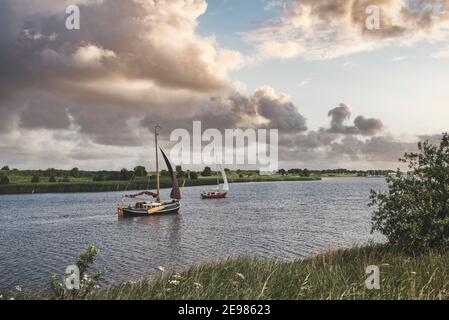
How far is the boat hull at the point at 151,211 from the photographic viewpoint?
7738 centimetres

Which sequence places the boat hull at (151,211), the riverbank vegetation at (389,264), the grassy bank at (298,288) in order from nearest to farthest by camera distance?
the grassy bank at (298,288)
the riverbank vegetation at (389,264)
the boat hull at (151,211)

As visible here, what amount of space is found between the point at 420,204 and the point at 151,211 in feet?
207

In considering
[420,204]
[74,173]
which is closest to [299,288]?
[420,204]

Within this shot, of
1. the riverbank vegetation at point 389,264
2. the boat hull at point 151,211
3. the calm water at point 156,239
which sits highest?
the riverbank vegetation at point 389,264

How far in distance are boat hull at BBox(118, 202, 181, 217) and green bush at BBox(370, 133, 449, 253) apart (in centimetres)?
6034

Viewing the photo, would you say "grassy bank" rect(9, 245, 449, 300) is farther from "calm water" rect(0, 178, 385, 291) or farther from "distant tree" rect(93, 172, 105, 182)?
"distant tree" rect(93, 172, 105, 182)

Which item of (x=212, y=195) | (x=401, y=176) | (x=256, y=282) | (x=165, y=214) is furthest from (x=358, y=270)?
(x=212, y=195)

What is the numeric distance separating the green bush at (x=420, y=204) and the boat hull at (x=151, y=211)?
2376 inches

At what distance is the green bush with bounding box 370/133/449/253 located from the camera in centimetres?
1922

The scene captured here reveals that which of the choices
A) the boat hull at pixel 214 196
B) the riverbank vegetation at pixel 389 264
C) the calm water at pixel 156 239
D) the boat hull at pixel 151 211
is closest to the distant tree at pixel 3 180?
the boat hull at pixel 214 196

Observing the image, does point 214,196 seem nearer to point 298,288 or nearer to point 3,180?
point 3,180

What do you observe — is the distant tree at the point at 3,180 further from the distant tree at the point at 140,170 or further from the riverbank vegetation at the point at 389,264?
the riverbank vegetation at the point at 389,264
